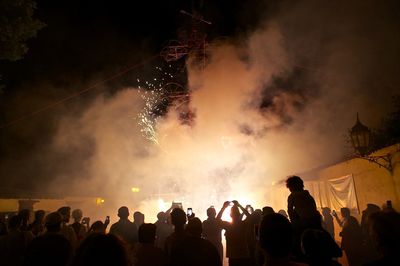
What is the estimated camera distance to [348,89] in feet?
37.9

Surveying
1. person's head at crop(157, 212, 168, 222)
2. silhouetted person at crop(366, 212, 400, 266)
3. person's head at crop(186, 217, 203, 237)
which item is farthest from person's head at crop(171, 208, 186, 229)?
person's head at crop(157, 212, 168, 222)

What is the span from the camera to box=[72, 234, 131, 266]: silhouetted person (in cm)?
183

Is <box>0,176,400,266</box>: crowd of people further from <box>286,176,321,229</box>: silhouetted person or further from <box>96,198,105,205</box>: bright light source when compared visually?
<box>96,198,105,205</box>: bright light source

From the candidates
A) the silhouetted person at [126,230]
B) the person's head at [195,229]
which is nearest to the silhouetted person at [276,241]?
the person's head at [195,229]

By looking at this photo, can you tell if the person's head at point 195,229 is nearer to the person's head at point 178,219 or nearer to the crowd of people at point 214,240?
the crowd of people at point 214,240

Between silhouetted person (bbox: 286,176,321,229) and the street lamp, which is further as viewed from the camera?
the street lamp

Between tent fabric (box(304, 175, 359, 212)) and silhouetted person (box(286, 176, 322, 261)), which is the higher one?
tent fabric (box(304, 175, 359, 212))

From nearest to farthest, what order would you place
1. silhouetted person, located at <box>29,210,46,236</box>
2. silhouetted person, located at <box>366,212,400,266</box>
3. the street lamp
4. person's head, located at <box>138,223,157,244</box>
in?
silhouetted person, located at <box>366,212,400,266</box>, person's head, located at <box>138,223,157,244</box>, silhouetted person, located at <box>29,210,46,236</box>, the street lamp

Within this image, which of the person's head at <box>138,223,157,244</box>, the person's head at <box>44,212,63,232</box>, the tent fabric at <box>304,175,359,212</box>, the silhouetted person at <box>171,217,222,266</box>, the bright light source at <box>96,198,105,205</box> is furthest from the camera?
the bright light source at <box>96,198,105,205</box>

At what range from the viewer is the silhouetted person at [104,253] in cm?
183

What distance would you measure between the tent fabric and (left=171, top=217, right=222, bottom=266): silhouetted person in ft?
23.4

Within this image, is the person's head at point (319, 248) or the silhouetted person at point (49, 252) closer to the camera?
the person's head at point (319, 248)

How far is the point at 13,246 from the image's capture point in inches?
153

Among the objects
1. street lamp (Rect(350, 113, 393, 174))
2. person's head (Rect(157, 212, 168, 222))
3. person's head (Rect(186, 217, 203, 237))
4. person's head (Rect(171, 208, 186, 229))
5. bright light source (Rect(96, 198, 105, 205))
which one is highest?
bright light source (Rect(96, 198, 105, 205))
